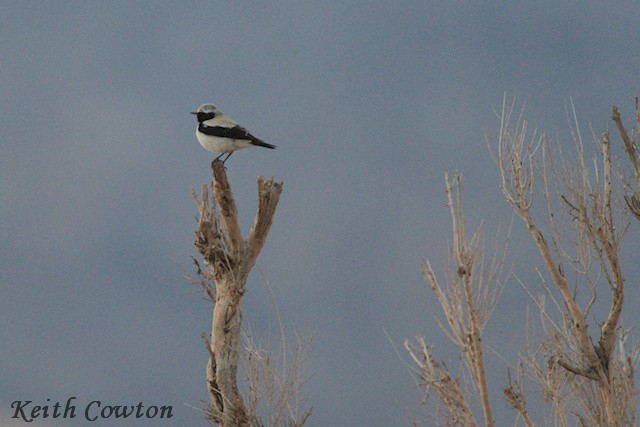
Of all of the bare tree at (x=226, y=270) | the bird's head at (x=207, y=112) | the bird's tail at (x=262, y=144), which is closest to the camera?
the bare tree at (x=226, y=270)

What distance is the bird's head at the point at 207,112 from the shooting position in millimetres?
9255

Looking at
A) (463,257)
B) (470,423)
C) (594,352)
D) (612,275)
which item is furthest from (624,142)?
(470,423)

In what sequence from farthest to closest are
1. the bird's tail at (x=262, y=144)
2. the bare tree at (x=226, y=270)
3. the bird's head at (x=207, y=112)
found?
the bird's head at (x=207, y=112) → the bird's tail at (x=262, y=144) → the bare tree at (x=226, y=270)

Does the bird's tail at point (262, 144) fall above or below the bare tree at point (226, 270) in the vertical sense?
above

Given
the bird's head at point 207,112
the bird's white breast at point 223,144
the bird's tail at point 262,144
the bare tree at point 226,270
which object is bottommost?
the bare tree at point 226,270

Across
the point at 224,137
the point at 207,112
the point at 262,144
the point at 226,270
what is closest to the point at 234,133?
the point at 224,137

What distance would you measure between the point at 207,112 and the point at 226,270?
88.7 inches

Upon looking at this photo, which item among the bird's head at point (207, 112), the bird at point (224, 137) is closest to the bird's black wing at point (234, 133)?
the bird at point (224, 137)

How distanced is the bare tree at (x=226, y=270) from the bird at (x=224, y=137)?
1.30 feet

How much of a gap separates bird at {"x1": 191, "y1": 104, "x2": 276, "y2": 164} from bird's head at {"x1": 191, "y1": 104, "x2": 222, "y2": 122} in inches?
7.4

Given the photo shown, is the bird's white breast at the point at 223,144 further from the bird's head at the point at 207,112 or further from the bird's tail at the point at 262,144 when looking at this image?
the bird's head at the point at 207,112

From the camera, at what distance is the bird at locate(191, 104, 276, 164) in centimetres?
870

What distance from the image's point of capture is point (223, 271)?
8.10m

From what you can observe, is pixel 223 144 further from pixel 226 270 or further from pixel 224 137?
pixel 226 270
